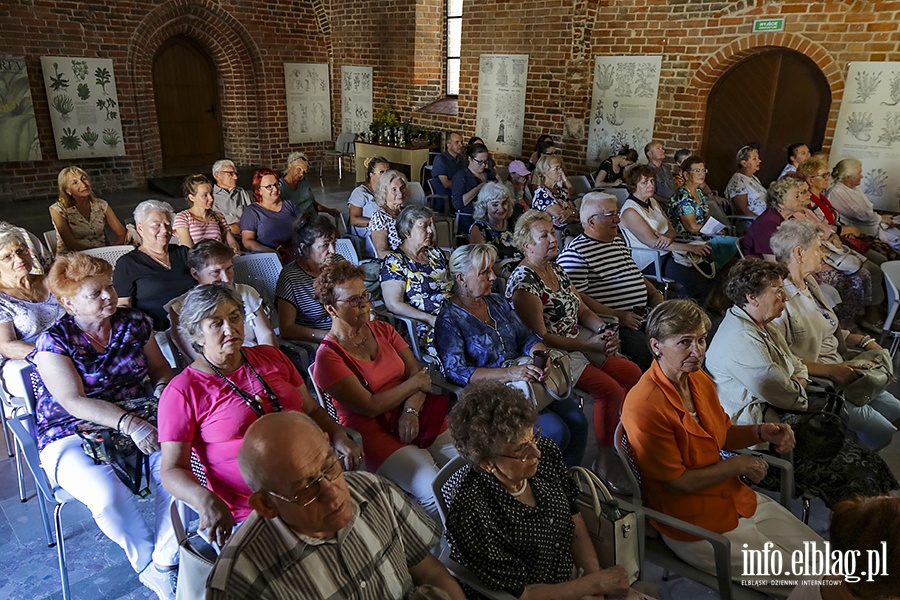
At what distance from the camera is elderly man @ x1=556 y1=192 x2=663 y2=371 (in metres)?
3.62

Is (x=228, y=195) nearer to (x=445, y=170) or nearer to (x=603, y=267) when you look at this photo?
(x=445, y=170)

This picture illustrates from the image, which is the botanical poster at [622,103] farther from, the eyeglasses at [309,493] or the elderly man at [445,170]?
the eyeglasses at [309,493]

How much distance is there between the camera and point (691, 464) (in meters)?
2.06

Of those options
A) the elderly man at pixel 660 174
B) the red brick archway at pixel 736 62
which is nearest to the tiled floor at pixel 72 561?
the elderly man at pixel 660 174

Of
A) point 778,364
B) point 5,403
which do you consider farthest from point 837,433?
point 5,403

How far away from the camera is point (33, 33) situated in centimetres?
797

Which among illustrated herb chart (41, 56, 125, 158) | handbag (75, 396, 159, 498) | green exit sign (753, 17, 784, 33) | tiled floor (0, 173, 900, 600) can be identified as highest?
green exit sign (753, 17, 784, 33)

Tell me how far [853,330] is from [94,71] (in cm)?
919

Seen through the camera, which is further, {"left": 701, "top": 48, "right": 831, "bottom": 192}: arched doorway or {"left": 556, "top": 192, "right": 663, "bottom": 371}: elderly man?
{"left": 701, "top": 48, "right": 831, "bottom": 192}: arched doorway

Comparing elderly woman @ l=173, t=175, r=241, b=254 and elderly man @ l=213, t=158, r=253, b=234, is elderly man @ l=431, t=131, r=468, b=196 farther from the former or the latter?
elderly woman @ l=173, t=175, r=241, b=254

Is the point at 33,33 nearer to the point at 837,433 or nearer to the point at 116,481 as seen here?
the point at 116,481

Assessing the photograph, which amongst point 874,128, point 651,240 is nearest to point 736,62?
point 874,128

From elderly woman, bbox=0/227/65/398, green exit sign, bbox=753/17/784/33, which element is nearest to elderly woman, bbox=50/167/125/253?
elderly woman, bbox=0/227/65/398

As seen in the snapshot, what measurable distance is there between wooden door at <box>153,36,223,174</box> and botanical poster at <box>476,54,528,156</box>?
453 centimetres
